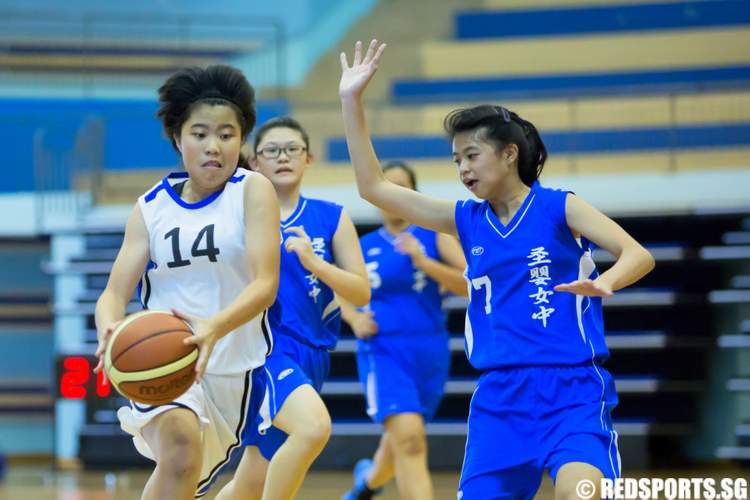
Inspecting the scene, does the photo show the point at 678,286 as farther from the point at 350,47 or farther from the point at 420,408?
the point at 350,47

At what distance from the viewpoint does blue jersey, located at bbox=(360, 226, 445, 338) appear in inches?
257

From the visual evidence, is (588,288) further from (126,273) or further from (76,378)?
(76,378)

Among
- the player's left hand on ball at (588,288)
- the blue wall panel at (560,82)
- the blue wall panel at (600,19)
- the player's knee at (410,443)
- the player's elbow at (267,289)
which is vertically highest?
the blue wall panel at (600,19)

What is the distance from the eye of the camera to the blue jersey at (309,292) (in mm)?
4922

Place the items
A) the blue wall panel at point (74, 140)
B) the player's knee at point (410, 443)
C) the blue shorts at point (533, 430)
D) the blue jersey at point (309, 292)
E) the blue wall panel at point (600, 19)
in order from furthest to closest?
the blue wall panel at point (600, 19), the blue wall panel at point (74, 140), the player's knee at point (410, 443), the blue jersey at point (309, 292), the blue shorts at point (533, 430)

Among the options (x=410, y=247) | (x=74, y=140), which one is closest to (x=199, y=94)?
(x=410, y=247)

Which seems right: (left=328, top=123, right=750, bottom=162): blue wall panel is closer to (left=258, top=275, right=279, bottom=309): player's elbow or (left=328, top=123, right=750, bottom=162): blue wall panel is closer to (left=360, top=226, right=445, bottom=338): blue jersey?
(left=360, top=226, right=445, bottom=338): blue jersey

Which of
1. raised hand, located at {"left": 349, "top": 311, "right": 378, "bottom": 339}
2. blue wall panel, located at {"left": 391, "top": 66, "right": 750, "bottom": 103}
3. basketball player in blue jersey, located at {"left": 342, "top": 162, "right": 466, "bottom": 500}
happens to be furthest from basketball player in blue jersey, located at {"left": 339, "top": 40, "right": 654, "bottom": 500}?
blue wall panel, located at {"left": 391, "top": 66, "right": 750, "bottom": 103}

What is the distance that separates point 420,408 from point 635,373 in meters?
4.04

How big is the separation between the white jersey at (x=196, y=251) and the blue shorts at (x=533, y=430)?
35.8 inches

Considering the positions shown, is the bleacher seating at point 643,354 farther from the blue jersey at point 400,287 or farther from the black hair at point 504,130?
the black hair at point 504,130

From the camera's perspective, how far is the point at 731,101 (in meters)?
9.73

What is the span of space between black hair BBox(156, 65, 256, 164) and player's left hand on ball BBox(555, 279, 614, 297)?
1.22m
